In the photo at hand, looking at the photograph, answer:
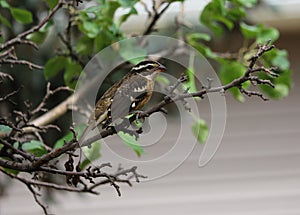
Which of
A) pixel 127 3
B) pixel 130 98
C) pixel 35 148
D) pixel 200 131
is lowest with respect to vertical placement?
pixel 130 98

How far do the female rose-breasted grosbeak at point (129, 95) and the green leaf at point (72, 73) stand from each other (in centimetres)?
56

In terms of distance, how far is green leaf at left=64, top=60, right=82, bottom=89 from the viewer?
1.41 metres

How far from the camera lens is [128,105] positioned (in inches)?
31.3

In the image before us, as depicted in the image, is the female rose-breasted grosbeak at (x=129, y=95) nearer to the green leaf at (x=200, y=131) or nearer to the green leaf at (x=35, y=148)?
the green leaf at (x=35, y=148)

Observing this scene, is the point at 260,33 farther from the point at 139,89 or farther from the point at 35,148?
the point at 139,89

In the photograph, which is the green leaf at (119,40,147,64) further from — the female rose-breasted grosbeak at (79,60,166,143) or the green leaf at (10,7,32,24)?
the female rose-breasted grosbeak at (79,60,166,143)

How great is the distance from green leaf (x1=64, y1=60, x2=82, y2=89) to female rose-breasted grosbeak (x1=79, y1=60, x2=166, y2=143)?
56cm

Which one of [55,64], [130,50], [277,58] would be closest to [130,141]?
[130,50]

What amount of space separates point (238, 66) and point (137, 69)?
713 mm

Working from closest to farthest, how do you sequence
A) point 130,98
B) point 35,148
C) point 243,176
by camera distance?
point 130,98 < point 35,148 < point 243,176

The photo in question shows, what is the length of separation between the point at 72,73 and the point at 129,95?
64 centimetres

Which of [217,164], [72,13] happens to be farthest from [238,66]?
[217,164]

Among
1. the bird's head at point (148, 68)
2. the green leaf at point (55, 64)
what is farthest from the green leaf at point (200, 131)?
the bird's head at point (148, 68)

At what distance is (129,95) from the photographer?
801 millimetres
